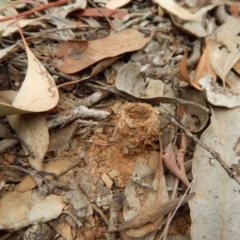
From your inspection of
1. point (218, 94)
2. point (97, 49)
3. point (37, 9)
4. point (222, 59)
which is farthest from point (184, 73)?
point (37, 9)

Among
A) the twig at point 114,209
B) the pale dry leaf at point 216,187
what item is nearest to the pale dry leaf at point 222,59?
the pale dry leaf at point 216,187

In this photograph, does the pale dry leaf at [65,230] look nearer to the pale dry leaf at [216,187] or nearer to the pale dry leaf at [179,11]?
the pale dry leaf at [216,187]

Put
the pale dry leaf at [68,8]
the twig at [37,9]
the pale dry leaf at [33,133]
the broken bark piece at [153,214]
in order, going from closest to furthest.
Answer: the broken bark piece at [153,214] → the pale dry leaf at [33,133] → the twig at [37,9] → the pale dry leaf at [68,8]

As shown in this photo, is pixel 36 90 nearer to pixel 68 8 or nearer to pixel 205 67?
pixel 68 8

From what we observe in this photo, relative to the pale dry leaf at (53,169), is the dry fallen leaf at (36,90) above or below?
above

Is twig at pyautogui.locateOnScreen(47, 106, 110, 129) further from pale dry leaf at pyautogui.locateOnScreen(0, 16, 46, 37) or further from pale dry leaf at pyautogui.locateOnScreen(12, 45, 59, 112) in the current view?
pale dry leaf at pyautogui.locateOnScreen(0, 16, 46, 37)

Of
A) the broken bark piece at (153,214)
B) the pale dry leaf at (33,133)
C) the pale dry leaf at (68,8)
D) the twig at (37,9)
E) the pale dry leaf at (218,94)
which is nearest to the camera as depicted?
the broken bark piece at (153,214)
